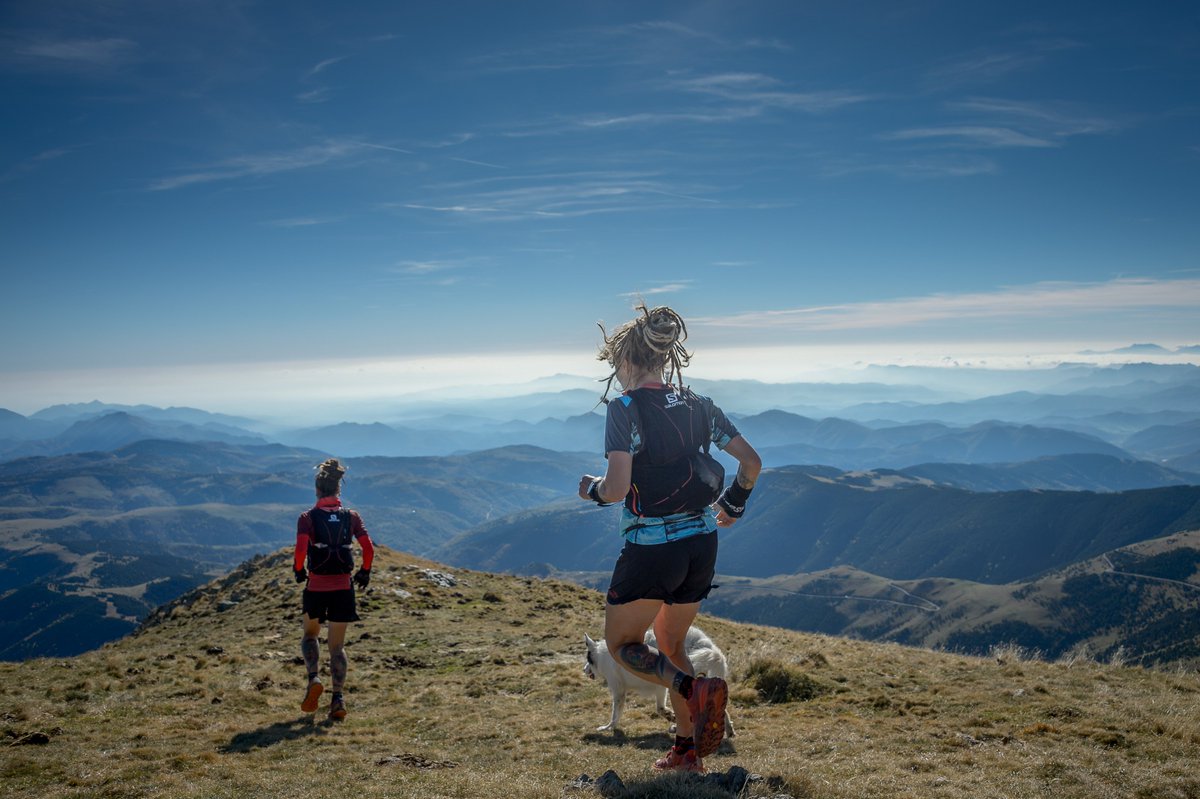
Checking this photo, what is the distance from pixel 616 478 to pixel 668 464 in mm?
531

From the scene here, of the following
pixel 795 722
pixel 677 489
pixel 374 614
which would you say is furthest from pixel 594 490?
pixel 374 614

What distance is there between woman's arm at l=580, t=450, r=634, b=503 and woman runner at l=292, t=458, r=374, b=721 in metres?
6.12

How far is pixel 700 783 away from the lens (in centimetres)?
591

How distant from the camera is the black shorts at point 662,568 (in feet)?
19.7

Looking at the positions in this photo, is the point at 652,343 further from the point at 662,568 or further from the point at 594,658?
the point at 594,658

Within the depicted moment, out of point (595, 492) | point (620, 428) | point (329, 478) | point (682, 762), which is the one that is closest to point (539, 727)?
point (682, 762)

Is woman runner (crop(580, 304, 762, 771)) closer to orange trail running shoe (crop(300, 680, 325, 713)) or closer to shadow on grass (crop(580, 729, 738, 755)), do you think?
shadow on grass (crop(580, 729, 738, 755))

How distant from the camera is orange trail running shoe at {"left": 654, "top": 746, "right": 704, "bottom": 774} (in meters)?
6.54

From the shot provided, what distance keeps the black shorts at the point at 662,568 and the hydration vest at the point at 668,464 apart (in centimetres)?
29

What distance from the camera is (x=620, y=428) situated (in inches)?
237

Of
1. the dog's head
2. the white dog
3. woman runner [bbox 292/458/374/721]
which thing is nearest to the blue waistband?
the white dog

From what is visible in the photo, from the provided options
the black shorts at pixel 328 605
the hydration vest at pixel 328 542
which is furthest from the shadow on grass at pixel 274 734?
the hydration vest at pixel 328 542

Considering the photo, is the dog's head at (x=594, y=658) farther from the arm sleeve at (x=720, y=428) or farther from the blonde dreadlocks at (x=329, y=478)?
the arm sleeve at (x=720, y=428)

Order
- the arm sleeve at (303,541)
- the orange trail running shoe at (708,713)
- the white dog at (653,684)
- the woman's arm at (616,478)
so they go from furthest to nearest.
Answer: the arm sleeve at (303,541)
the white dog at (653,684)
the orange trail running shoe at (708,713)
the woman's arm at (616,478)
